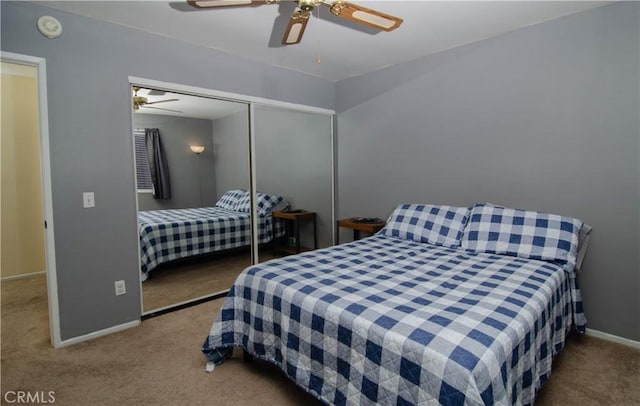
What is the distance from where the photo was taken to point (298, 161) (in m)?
3.88

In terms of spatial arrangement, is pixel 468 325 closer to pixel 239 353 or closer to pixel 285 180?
pixel 239 353

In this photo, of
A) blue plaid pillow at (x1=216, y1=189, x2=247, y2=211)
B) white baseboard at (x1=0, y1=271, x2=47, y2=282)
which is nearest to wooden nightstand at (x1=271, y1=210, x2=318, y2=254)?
blue plaid pillow at (x1=216, y1=189, x2=247, y2=211)

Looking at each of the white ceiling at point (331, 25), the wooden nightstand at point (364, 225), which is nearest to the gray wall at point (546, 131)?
the white ceiling at point (331, 25)

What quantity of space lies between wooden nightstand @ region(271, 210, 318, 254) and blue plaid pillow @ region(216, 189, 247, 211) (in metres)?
0.46

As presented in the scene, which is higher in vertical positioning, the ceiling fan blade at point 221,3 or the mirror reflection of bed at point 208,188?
the ceiling fan blade at point 221,3

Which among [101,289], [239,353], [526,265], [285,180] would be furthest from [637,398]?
[101,289]

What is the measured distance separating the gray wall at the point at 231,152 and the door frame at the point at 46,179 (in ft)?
4.11

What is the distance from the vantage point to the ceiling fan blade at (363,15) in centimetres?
171

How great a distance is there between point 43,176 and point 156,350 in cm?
140

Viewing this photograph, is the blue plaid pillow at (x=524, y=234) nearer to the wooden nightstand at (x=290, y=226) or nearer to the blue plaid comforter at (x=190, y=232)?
the wooden nightstand at (x=290, y=226)

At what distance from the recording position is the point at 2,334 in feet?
8.13

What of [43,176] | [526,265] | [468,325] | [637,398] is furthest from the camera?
[43,176]

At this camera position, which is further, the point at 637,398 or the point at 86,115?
the point at 86,115

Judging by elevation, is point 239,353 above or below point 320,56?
below
